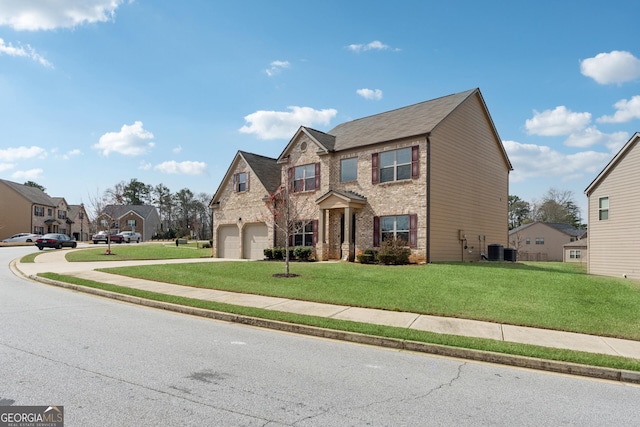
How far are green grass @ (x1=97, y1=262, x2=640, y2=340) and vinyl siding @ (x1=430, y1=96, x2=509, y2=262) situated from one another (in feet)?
13.6

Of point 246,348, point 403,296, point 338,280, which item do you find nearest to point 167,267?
point 338,280

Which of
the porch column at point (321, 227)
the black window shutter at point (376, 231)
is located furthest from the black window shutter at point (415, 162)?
the porch column at point (321, 227)

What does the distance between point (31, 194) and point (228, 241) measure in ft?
175

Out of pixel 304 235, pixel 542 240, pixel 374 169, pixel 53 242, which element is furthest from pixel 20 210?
pixel 542 240

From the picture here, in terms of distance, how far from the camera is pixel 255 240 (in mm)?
27672

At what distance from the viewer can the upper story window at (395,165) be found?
2048 cm

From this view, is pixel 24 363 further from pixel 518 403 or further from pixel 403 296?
pixel 403 296

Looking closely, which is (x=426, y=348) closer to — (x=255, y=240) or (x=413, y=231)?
(x=413, y=231)

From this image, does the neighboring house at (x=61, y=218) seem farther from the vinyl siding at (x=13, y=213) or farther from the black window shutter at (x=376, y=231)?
the black window shutter at (x=376, y=231)

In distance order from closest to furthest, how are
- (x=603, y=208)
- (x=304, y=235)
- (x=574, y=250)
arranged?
1. (x=603, y=208)
2. (x=304, y=235)
3. (x=574, y=250)

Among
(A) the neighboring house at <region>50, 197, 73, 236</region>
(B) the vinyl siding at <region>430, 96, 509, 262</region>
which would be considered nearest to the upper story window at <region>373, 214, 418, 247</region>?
(B) the vinyl siding at <region>430, 96, 509, 262</region>

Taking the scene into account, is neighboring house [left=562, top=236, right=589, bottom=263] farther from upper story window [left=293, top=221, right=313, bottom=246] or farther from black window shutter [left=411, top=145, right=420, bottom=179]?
upper story window [left=293, top=221, right=313, bottom=246]

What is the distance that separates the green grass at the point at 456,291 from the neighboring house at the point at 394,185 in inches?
156

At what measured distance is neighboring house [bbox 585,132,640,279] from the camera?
20594 millimetres
